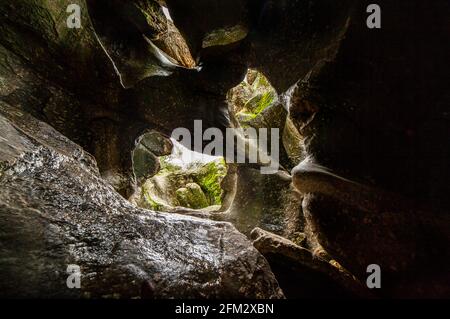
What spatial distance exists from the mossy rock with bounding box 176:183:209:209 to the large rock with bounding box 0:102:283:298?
25.2 ft

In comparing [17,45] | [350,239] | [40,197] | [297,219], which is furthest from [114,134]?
[350,239]

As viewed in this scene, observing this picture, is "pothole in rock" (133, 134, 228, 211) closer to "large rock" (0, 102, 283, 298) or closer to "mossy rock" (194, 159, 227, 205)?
"mossy rock" (194, 159, 227, 205)

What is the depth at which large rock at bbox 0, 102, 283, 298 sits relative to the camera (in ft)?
6.73

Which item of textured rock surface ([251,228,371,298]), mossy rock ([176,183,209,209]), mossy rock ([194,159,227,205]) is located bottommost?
textured rock surface ([251,228,371,298])

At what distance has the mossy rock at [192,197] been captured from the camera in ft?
36.3

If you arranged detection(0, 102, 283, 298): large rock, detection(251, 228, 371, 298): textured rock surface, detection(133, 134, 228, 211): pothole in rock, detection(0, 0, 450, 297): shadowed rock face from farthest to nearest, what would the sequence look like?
detection(133, 134, 228, 211): pothole in rock, detection(251, 228, 371, 298): textured rock surface, detection(0, 0, 450, 297): shadowed rock face, detection(0, 102, 283, 298): large rock

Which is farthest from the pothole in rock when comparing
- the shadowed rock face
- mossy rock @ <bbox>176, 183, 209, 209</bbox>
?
the shadowed rock face

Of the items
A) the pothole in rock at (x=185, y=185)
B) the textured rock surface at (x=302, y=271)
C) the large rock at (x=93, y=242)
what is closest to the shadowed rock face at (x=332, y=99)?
the large rock at (x=93, y=242)

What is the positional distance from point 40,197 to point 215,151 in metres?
4.77

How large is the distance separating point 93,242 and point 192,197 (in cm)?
894

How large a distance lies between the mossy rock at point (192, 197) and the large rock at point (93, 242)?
25.2ft

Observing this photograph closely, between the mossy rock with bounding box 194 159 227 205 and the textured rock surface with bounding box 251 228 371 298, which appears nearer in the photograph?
the textured rock surface with bounding box 251 228 371 298

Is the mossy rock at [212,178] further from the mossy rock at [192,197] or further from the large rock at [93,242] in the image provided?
the large rock at [93,242]

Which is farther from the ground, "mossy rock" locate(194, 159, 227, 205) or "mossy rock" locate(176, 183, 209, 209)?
"mossy rock" locate(194, 159, 227, 205)
